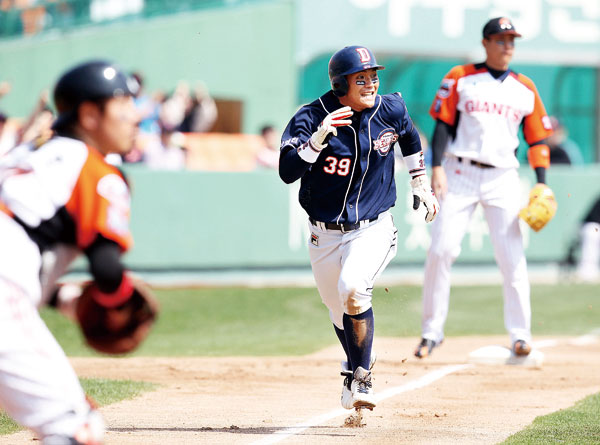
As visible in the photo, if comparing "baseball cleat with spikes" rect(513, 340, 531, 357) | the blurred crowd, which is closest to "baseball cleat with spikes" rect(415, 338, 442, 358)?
"baseball cleat with spikes" rect(513, 340, 531, 357)

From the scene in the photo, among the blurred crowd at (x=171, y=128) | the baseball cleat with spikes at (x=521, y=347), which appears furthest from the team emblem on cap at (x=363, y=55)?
the blurred crowd at (x=171, y=128)

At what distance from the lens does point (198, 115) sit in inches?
660

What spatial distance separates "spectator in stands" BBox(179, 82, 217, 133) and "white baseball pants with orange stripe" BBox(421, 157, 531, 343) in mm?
8748

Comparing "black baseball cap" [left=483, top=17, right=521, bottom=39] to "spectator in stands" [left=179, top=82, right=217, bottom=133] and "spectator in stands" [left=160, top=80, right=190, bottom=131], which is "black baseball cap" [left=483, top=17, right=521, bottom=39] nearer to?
"spectator in stands" [left=160, top=80, right=190, bottom=131]

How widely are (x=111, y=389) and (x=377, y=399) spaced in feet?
6.04

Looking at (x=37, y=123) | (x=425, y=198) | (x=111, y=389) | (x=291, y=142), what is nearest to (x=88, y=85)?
(x=291, y=142)

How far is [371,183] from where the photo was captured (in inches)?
253

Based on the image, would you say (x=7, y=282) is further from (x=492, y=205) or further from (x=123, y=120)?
(x=492, y=205)

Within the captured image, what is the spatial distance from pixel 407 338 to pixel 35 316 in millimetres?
7341

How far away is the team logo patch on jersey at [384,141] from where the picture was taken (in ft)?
20.9

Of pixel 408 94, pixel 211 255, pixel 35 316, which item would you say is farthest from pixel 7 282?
pixel 408 94

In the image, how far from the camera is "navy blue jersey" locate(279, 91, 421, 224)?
632cm

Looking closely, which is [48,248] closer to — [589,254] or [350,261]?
[350,261]

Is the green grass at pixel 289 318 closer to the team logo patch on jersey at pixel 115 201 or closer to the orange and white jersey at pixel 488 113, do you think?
the orange and white jersey at pixel 488 113
